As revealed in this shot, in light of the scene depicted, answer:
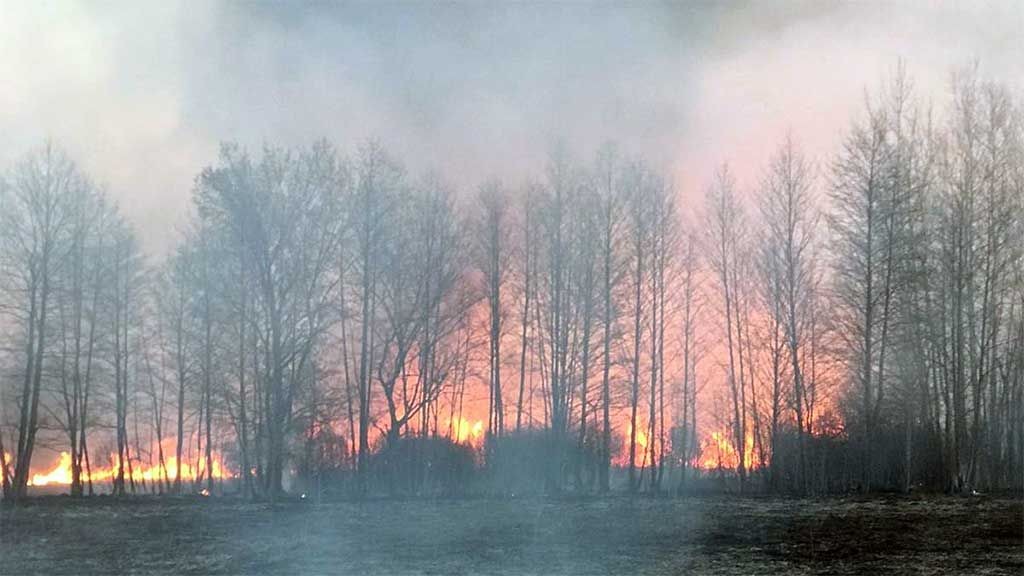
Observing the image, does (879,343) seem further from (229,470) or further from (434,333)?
(229,470)

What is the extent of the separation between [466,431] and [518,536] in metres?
3.85

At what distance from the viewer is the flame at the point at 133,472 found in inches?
722

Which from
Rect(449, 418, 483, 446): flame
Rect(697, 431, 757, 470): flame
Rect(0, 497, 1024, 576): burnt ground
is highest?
Rect(449, 418, 483, 446): flame

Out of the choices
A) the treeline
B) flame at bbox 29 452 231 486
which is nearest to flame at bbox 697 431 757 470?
the treeline

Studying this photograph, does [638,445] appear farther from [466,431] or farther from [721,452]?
[466,431]

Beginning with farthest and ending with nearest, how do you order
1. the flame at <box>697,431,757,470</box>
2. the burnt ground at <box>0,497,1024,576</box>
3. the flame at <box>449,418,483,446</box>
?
1. the flame at <box>697,431,757,470</box>
2. the flame at <box>449,418,483,446</box>
3. the burnt ground at <box>0,497,1024,576</box>

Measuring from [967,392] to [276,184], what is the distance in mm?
14800

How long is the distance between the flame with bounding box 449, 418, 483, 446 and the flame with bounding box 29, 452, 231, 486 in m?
6.31

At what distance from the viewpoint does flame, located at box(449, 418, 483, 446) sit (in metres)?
17.3

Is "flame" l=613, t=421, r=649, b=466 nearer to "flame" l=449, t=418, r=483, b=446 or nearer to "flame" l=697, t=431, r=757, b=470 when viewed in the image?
"flame" l=697, t=431, r=757, b=470

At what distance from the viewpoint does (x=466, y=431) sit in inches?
695

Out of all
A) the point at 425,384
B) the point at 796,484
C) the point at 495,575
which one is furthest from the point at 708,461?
the point at 495,575

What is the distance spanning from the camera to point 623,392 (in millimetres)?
18047

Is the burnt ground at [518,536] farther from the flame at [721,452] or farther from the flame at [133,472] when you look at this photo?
the flame at [721,452]
